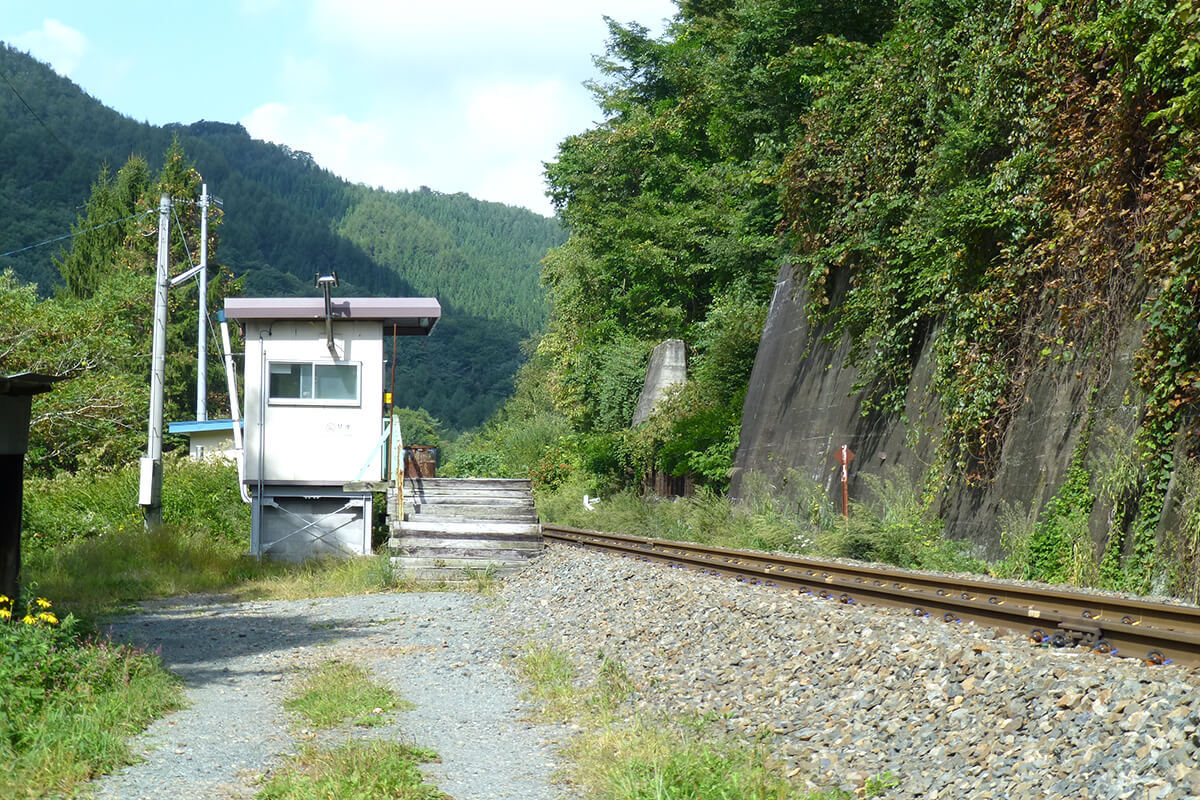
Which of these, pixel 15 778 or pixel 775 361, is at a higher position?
pixel 775 361

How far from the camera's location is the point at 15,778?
546 centimetres

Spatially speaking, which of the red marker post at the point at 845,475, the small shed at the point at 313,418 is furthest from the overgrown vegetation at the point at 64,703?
the small shed at the point at 313,418

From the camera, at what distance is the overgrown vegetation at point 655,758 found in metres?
5.19

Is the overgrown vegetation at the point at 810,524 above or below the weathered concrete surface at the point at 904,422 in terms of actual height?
below

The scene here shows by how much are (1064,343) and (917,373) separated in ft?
13.1

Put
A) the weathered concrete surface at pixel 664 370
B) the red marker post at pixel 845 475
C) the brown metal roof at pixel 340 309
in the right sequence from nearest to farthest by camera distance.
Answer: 1. the red marker post at pixel 845 475
2. the brown metal roof at pixel 340 309
3. the weathered concrete surface at pixel 664 370

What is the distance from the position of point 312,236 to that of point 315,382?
14803cm

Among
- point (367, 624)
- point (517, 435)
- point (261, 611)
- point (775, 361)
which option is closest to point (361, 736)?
point (367, 624)

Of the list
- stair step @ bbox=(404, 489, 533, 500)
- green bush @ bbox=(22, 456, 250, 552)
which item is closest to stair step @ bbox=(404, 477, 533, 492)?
stair step @ bbox=(404, 489, 533, 500)

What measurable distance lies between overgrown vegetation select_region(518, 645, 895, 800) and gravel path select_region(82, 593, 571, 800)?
0.23 m

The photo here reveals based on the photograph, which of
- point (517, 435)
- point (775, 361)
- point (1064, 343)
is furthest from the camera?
point (517, 435)

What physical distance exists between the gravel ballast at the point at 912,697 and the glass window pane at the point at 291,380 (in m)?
11.9

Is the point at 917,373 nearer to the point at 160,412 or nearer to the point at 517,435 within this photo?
the point at 160,412

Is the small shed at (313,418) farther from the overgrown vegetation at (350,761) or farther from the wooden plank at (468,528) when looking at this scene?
the overgrown vegetation at (350,761)
